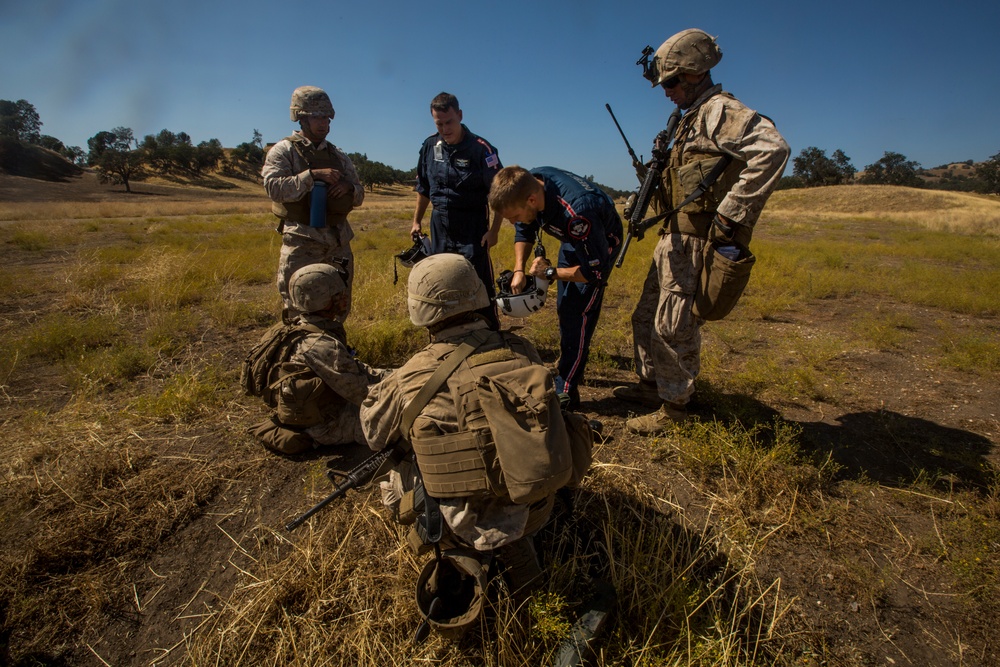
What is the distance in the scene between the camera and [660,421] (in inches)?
126

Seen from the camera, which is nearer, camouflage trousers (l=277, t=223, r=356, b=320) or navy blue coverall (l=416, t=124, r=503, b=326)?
camouflage trousers (l=277, t=223, r=356, b=320)

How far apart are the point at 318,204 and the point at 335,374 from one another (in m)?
1.55

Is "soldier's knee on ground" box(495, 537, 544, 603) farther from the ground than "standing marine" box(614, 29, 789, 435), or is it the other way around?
"standing marine" box(614, 29, 789, 435)

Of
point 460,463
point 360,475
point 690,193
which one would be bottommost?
point 360,475

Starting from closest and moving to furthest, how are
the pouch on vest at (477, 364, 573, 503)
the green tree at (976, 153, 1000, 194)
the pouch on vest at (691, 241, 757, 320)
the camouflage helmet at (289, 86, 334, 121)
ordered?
the pouch on vest at (477, 364, 573, 503)
the pouch on vest at (691, 241, 757, 320)
the camouflage helmet at (289, 86, 334, 121)
the green tree at (976, 153, 1000, 194)

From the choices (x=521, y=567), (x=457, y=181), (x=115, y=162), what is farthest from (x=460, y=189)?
(x=115, y=162)

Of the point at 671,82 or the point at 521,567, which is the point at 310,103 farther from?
the point at 521,567

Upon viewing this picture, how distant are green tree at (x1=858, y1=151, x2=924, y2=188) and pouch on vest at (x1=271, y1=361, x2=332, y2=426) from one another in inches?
2720

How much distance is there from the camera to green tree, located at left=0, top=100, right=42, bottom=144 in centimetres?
6475

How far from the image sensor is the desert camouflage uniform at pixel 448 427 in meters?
1.69

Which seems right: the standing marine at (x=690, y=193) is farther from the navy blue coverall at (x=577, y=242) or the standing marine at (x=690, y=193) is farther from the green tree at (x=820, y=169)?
the green tree at (x=820, y=169)

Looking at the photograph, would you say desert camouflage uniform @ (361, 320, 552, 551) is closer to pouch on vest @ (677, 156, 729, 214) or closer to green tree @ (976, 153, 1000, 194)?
pouch on vest @ (677, 156, 729, 214)

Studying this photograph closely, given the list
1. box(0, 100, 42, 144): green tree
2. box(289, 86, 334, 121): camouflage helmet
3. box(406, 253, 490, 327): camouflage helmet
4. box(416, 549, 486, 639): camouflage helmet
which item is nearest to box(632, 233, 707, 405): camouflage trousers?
box(406, 253, 490, 327): camouflage helmet

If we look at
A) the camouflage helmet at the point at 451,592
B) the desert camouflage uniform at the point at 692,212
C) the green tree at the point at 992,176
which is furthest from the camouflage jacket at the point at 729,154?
the green tree at the point at 992,176
